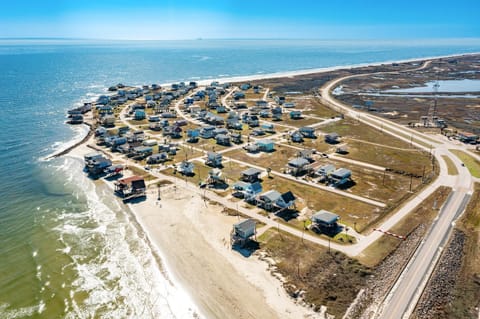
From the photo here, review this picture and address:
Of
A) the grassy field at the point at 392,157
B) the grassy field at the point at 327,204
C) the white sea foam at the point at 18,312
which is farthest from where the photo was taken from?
the grassy field at the point at 392,157

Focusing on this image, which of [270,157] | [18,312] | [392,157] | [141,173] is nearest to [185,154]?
Answer: [141,173]

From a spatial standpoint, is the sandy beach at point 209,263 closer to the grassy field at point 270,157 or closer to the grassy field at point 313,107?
the grassy field at point 270,157

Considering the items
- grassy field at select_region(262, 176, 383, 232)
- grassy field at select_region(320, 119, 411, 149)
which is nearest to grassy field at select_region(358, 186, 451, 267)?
grassy field at select_region(262, 176, 383, 232)

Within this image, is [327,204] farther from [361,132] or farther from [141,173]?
[361,132]

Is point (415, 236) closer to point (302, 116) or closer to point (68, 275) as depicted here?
point (68, 275)

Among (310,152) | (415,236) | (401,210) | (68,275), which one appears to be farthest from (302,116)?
(68,275)

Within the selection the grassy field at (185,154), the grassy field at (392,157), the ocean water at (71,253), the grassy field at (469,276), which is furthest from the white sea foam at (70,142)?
the grassy field at (469,276)
